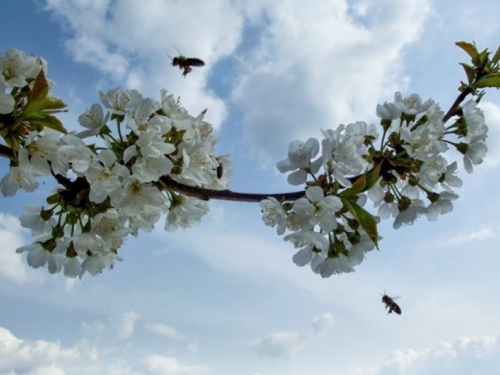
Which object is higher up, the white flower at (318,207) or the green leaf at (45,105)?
the green leaf at (45,105)

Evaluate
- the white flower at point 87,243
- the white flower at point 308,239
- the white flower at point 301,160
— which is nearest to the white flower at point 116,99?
the white flower at point 87,243

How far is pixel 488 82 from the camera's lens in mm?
3586

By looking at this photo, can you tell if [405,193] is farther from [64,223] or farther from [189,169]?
[64,223]

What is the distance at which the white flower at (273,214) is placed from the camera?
294cm

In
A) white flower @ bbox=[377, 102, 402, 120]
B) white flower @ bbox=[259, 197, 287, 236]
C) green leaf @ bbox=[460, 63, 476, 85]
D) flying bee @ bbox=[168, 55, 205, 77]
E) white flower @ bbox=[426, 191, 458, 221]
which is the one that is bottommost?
white flower @ bbox=[259, 197, 287, 236]

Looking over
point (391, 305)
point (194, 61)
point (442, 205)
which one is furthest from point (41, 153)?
point (391, 305)

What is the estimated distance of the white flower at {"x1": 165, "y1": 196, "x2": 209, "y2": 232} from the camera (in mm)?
3354

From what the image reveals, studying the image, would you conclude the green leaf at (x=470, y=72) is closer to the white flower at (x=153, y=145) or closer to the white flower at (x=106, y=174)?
the white flower at (x=153, y=145)

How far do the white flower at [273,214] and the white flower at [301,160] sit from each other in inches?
8.1

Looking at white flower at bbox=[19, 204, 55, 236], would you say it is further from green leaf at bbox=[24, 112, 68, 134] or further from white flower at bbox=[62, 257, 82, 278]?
green leaf at bbox=[24, 112, 68, 134]

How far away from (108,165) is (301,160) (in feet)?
3.32

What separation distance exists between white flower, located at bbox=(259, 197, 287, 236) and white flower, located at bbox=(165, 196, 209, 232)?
0.45m

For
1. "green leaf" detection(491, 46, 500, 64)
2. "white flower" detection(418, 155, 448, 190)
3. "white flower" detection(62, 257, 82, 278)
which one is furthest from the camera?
"green leaf" detection(491, 46, 500, 64)

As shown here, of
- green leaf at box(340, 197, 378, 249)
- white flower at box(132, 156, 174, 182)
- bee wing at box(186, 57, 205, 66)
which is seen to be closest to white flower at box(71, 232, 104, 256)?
white flower at box(132, 156, 174, 182)
